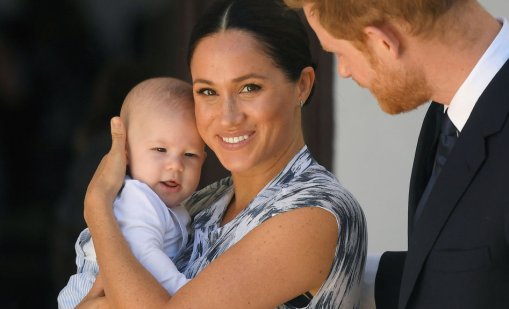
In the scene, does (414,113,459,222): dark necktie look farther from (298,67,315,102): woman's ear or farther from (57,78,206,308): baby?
(57,78,206,308): baby

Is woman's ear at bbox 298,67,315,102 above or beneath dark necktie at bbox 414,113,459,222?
above

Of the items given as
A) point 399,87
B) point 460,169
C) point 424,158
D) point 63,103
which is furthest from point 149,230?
point 63,103

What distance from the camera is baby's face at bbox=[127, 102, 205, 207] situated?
302 centimetres

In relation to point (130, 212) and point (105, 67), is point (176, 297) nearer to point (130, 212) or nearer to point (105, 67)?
point (130, 212)

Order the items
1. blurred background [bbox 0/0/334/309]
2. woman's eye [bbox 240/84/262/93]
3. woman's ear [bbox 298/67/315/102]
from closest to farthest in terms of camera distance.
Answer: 1. woman's eye [bbox 240/84/262/93]
2. woman's ear [bbox 298/67/315/102]
3. blurred background [bbox 0/0/334/309]

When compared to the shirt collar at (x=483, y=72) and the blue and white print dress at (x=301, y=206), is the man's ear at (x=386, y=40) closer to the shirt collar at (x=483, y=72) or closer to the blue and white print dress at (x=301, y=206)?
the shirt collar at (x=483, y=72)

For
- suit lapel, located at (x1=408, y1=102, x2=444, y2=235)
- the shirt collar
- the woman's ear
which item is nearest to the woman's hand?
the woman's ear

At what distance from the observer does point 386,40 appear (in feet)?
7.47

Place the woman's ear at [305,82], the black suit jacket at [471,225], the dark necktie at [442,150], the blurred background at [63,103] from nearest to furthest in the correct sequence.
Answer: the black suit jacket at [471,225]
the dark necktie at [442,150]
the woman's ear at [305,82]
the blurred background at [63,103]

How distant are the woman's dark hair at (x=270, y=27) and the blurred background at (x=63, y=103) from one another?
1627 mm

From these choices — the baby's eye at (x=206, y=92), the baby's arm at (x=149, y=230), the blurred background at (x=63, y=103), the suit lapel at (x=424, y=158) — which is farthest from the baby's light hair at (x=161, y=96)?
the blurred background at (x=63, y=103)

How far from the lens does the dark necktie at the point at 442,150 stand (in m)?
2.42

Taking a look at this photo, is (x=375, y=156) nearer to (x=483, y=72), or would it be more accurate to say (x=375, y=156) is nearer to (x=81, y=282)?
(x=81, y=282)

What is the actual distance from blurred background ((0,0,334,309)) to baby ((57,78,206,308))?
5.05 feet
